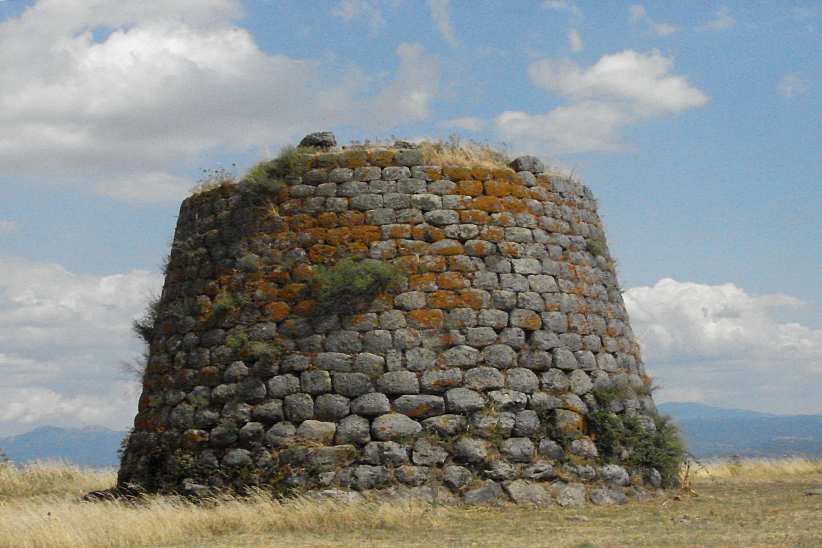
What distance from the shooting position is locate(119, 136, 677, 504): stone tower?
390 inches

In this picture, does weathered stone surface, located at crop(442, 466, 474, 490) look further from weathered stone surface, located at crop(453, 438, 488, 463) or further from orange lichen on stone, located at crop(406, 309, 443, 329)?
orange lichen on stone, located at crop(406, 309, 443, 329)

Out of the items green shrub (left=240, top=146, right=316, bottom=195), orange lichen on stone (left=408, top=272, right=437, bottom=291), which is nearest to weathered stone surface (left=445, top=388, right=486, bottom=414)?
orange lichen on stone (left=408, top=272, right=437, bottom=291)

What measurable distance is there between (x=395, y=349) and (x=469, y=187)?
2.27m

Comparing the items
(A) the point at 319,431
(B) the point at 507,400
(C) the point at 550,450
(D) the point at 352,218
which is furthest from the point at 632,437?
(D) the point at 352,218

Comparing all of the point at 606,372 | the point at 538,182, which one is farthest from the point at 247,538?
the point at 538,182

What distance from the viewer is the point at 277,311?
10.6 metres

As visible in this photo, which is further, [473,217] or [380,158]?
[380,158]

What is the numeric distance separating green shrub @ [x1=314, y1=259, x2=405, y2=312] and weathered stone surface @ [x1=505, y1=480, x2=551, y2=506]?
2.62m

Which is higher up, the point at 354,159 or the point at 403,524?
the point at 354,159

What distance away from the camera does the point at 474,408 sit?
10062 mm

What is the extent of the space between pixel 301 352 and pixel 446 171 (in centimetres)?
283

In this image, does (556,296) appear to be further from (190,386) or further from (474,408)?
(190,386)

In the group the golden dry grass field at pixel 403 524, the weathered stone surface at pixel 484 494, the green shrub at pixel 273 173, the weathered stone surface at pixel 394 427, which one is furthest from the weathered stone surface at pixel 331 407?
the green shrub at pixel 273 173

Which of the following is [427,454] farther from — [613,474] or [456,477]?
[613,474]
